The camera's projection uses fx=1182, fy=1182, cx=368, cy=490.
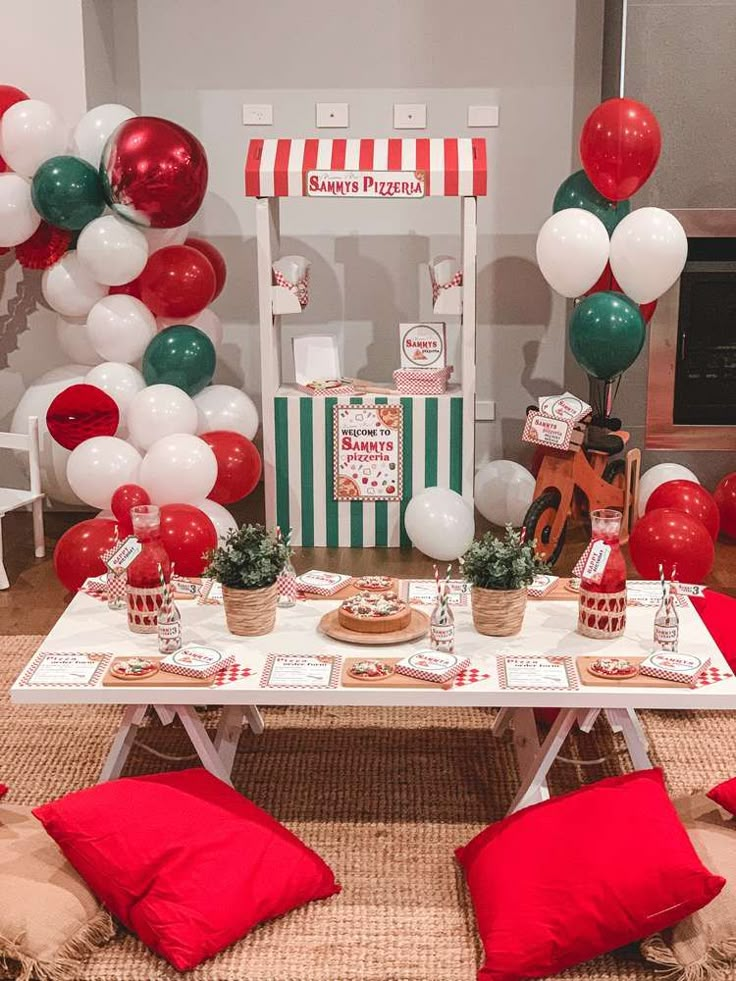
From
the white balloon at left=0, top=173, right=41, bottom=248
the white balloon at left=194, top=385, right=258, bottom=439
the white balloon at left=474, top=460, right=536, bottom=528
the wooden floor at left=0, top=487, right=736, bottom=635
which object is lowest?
the wooden floor at left=0, top=487, right=736, bottom=635

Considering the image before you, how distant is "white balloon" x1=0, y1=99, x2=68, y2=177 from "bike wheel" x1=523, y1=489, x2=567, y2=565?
2453 mm

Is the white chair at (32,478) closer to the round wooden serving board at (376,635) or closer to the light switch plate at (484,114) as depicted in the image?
the round wooden serving board at (376,635)

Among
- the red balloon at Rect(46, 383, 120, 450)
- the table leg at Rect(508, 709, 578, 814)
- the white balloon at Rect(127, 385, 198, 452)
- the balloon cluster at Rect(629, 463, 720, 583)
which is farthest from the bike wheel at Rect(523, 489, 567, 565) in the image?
the table leg at Rect(508, 709, 578, 814)

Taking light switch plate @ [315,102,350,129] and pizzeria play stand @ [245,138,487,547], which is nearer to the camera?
pizzeria play stand @ [245,138,487,547]

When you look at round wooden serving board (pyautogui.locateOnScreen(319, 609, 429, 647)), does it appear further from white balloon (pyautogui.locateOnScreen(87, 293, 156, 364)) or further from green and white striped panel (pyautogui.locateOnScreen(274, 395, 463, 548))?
white balloon (pyautogui.locateOnScreen(87, 293, 156, 364))

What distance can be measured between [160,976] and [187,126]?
452 centimetres

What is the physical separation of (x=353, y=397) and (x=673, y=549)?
1536 mm

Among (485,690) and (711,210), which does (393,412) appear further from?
(485,690)

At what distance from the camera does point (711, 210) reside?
5457 mm

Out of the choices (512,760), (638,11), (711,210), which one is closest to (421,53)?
(638,11)

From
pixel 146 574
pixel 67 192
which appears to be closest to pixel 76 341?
pixel 67 192

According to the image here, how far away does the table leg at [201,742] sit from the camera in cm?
282

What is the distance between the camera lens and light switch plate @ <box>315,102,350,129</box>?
579 cm

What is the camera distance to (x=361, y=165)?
4836 mm
